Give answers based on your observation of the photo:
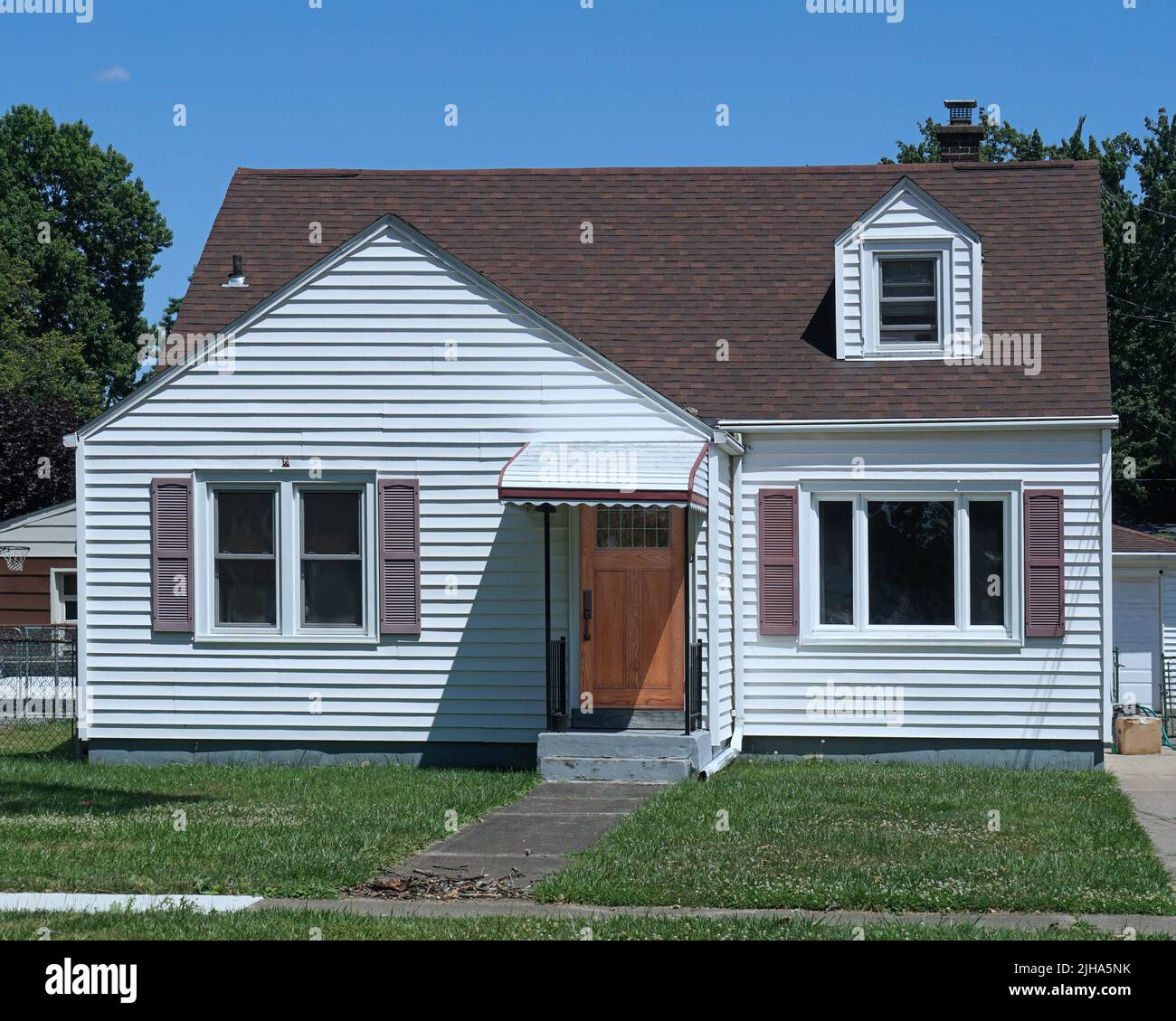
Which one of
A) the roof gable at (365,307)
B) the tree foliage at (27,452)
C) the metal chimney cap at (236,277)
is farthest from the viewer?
the tree foliage at (27,452)

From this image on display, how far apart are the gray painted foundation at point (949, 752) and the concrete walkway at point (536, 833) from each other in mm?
2766

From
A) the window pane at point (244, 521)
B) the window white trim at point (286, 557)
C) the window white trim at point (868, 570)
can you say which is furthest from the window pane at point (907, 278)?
the window pane at point (244, 521)

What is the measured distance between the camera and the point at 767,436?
1617 cm

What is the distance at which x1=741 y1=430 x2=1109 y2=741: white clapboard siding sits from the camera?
15.8 meters

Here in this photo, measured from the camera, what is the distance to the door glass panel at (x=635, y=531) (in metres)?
15.4

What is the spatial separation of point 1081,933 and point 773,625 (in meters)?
8.20

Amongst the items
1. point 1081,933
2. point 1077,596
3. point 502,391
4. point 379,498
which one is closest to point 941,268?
point 1077,596

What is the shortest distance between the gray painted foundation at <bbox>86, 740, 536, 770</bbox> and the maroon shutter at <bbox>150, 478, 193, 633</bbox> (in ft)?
4.18

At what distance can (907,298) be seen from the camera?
16.9 meters

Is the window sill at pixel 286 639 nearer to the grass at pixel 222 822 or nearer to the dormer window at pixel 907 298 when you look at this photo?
the grass at pixel 222 822

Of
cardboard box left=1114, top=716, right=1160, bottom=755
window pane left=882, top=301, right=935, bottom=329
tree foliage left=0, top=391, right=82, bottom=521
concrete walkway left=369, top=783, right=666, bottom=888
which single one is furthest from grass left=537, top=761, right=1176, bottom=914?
tree foliage left=0, top=391, right=82, bottom=521

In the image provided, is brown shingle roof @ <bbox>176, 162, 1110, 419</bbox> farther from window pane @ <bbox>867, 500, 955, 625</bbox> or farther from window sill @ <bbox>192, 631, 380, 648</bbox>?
window sill @ <bbox>192, 631, 380, 648</bbox>
